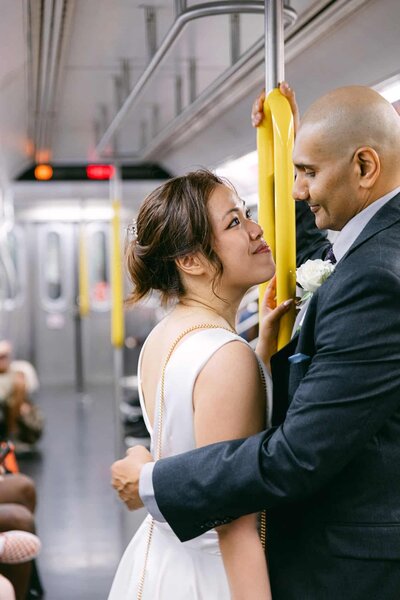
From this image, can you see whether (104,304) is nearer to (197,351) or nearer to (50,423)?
(50,423)

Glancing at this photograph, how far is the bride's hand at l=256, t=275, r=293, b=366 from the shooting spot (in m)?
1.99

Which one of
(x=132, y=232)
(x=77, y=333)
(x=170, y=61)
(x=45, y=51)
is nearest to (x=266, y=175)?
(x=132, y=232)

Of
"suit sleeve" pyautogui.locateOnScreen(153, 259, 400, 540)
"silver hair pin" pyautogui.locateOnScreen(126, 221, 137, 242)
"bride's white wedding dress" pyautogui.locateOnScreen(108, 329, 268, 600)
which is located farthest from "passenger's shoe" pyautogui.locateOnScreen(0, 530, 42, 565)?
"suit sleeve" pyautogui.locateOnScreen(153, 259, 400, 540)

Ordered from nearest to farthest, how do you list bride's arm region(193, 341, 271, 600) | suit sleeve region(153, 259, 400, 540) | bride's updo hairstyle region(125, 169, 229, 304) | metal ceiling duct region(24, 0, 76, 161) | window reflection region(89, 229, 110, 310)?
suit sleeve region(153, 259, 400, 540), bride's arm region(193, 341, 271, 600), bride's updo hairstyle region(125, 169, 229, 304), metal ceiling duct region(24, 0, 76, 161), window reflection region(89, 229, 110, 310)

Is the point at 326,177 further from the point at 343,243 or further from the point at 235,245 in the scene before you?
the point at 235,245

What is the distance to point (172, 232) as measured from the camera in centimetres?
192

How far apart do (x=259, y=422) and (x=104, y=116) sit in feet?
20.5

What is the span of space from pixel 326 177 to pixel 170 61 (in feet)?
13.2

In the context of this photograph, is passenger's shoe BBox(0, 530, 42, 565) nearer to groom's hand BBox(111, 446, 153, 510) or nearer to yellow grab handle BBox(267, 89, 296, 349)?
groom's hand BBox(111, 446, 153, 510)

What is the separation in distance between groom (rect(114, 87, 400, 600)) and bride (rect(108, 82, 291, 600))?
105mm

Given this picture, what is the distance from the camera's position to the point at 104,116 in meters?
7.61

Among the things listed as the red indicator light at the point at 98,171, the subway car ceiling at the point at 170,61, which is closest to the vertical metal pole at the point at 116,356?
the subway car ceiling at the point at 170,61

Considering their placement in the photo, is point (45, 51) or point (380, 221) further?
point (45, 51)

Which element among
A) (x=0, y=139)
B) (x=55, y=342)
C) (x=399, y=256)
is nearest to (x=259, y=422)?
(x=399, y=256)
